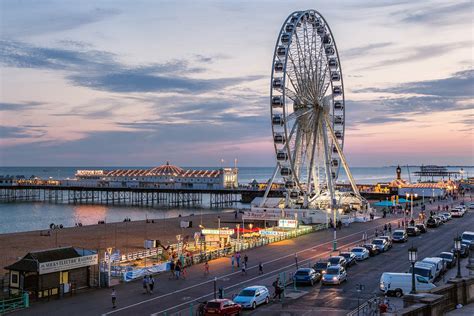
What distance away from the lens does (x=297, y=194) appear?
69500 millimetres

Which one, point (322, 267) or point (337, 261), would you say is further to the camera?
point (337, 261)

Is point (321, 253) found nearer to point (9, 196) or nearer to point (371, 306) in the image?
point (371, 306)

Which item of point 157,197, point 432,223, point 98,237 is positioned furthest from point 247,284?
point 157,197

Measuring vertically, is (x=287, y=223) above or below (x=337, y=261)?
above

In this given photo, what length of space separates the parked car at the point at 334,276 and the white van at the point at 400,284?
10.1 ft

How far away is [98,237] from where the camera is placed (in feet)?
192

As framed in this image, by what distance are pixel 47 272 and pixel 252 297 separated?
10395mm

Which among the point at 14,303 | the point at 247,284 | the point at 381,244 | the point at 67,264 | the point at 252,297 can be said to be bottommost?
the point at 247,284

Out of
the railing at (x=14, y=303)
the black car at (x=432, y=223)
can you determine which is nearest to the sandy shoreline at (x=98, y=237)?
the railing at (x=14, y=303)

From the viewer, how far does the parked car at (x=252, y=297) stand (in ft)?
82.1

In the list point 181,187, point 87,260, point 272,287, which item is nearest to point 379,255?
point 272,287

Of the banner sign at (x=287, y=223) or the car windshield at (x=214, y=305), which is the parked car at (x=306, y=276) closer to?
the car windshield at (x=214, y=305)

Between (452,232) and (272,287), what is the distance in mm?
30127

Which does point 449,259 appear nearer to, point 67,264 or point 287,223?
point 287,223
